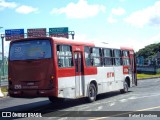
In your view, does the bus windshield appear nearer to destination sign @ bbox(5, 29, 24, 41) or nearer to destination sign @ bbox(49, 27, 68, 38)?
destination sign @ bbox(49, 27, 68, 38)

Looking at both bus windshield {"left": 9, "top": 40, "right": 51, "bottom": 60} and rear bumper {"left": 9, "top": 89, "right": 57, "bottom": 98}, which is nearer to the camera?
rear bumper {"left": 9, "top": 89, "right": 57, "bottom": 98}

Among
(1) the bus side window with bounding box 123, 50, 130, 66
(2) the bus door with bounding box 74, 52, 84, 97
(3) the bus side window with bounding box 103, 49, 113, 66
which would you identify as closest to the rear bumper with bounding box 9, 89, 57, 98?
(2) the bus door with bounding box 74, 52, 84, 97

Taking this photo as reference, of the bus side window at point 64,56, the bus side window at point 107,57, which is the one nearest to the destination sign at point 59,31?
the bus side window at point 107,57

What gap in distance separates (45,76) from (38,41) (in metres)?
1.51

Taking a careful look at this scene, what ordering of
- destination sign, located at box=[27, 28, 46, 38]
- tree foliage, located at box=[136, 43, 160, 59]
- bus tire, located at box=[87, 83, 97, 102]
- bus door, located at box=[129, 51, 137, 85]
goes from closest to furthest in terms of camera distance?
bus tire, located at box=[87, 83, 97, 102], bus door, located at box=[129, 51, 137, 85], destination sign, located at box=[27, 28, 46, 38], tree foliage, located at box=[136, 43, 160, 59]

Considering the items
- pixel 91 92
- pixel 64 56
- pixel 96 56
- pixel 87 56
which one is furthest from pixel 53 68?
pixel 96 56

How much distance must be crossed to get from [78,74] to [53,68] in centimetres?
218

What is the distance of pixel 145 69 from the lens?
6550cm

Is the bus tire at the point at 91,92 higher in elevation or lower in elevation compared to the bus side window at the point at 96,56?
lower

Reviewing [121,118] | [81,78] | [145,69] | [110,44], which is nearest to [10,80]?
[81,78]

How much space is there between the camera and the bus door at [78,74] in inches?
670

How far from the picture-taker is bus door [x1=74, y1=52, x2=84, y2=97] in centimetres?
1702

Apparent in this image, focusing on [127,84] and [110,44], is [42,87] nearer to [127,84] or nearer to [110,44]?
[110,44]

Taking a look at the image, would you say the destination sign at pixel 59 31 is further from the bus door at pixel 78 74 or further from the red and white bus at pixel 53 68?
the bus door at pixel 78 74
